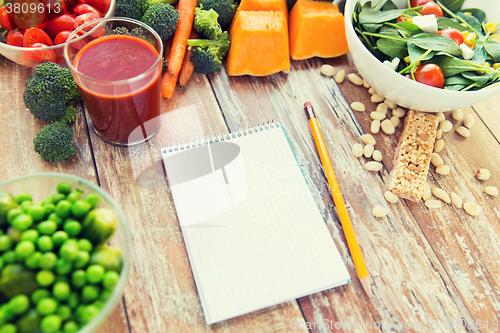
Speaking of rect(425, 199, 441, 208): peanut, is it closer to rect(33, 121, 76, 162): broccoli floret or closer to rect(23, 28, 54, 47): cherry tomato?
rect(33, 121, 76, 162): broccoli floret

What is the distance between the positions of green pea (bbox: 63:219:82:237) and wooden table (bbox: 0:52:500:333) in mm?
282

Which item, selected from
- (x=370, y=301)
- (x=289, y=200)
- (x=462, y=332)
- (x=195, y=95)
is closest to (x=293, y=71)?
(x=195, y=95)

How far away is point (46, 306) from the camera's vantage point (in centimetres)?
59

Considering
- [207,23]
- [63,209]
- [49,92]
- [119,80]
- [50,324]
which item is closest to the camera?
[50,324]

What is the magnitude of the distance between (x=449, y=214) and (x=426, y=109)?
0.34 meters

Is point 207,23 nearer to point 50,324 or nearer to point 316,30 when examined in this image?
point 316,30

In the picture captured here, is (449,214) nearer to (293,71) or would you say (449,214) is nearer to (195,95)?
(293,71)

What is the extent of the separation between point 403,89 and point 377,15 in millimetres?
308

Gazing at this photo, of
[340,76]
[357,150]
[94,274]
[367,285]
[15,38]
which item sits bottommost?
[367,285]

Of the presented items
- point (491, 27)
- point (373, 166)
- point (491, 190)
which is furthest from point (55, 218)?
point (491, 27)

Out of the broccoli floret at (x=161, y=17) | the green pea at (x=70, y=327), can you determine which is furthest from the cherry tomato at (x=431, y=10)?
the green pea at (x=70, y=327)

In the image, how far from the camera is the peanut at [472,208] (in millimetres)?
1094

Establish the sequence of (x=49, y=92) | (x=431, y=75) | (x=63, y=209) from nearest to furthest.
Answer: (x=63, y=209)
(x=49, y=92)
(x=431, y=75)

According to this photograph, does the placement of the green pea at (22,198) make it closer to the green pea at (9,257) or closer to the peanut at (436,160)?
the green pea at (9,257)
